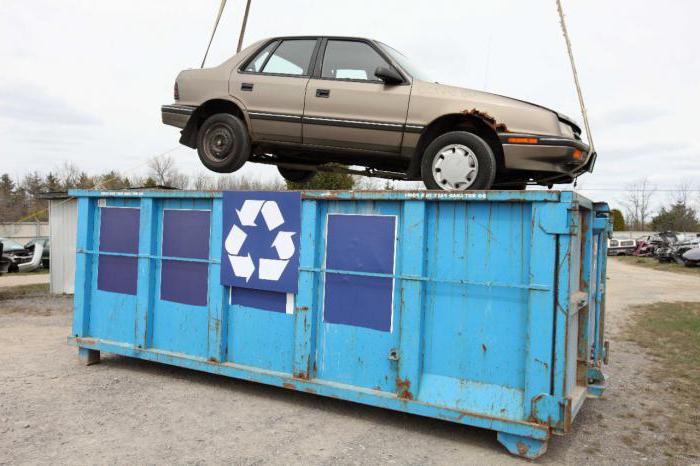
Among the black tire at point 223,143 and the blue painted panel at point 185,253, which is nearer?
the blue painted panel at point 185,253

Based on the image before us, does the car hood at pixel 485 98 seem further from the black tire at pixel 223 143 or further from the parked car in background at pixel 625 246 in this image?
the parked car in background at pixel 625 246

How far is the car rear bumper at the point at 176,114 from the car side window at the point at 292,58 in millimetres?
919

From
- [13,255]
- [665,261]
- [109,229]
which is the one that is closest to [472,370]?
[109,229]

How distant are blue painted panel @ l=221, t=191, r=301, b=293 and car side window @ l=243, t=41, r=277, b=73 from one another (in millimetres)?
1405

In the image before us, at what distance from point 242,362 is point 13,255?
52.7 ft

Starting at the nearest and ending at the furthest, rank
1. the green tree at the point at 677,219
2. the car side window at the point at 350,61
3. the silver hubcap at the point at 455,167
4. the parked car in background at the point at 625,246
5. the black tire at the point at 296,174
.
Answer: the silver hubcap at the point at 455,167
the car side window at the point at 350,61
the black tire at the point at 296,174
the parked car in background at the point at 625,246
the green tree at the point at 677,219

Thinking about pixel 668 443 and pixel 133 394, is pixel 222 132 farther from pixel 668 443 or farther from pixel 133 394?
pixel 668 443

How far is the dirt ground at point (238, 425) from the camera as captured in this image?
3.84 m

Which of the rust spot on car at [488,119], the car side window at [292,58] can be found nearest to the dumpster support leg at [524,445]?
the rust spot on car at [488,119]

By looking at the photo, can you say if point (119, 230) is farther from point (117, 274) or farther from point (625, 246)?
point (625, 246)

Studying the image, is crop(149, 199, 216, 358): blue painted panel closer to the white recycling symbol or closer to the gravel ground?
the white recycling symbol

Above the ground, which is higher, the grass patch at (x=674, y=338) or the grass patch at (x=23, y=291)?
the grass patch at (x=674, y=338)

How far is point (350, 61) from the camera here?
17.7 ft

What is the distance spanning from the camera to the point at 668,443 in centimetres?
432
